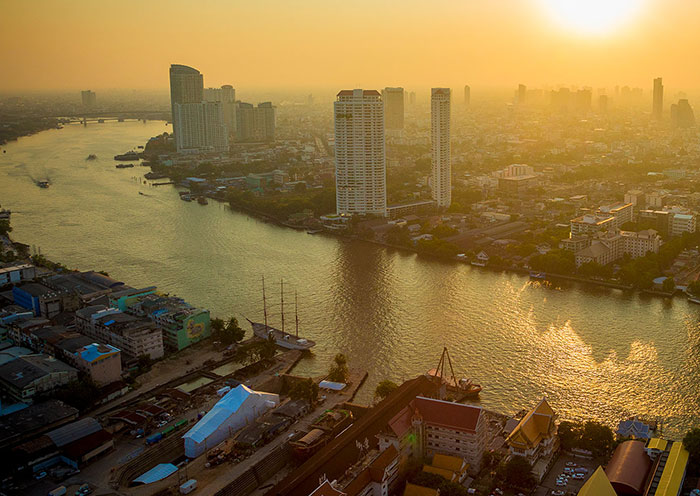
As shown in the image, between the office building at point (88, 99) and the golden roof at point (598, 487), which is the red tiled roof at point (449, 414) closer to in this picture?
the golden roof at point (598, 487)

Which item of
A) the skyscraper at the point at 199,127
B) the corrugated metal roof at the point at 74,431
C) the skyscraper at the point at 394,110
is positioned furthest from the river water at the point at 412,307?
the skyscraper at the point at 394,110

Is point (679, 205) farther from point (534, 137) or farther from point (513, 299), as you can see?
point (534, 137)

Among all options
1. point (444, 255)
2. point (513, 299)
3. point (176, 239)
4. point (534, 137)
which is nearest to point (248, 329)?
point (513, 299)

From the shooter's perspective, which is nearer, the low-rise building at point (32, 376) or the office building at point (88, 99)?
the low-rise building at point (32, 376)

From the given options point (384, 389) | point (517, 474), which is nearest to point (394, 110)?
point (384, 389)

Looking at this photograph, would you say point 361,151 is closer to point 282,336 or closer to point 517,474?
point 282,336

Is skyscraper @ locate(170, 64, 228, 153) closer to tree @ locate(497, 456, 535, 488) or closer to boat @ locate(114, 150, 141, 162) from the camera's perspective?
boat @ locate(114, 150, 141, 162)
